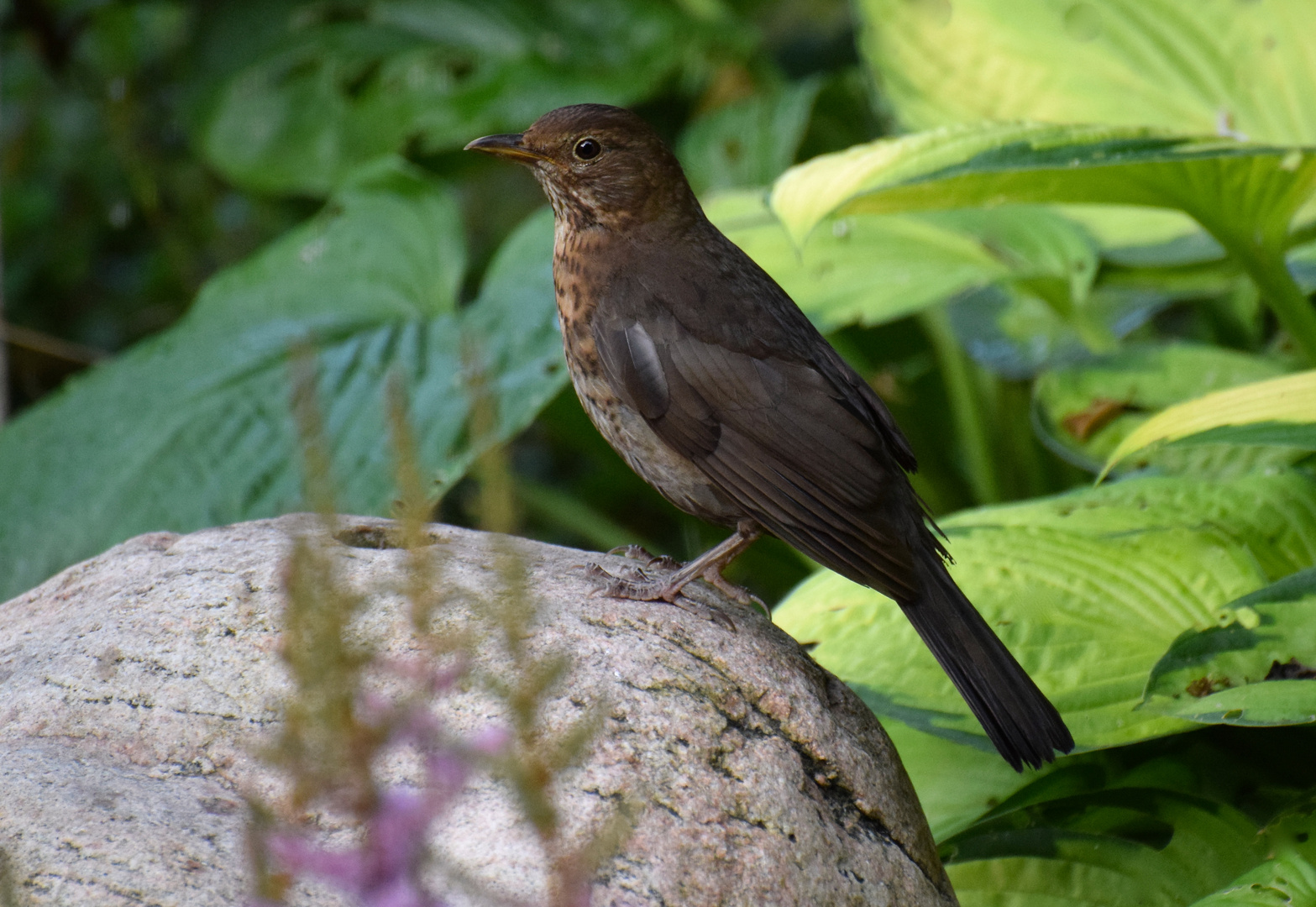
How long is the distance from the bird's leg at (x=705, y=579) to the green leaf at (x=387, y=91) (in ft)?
10.4

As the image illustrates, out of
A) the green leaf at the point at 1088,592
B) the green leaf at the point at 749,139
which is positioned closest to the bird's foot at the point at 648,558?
the green leaf at the point at 1088,592

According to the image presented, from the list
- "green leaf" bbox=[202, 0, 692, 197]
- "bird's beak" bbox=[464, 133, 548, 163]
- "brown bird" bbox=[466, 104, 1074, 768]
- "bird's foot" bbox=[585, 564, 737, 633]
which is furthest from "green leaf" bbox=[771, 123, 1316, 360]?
"green leaf" bbox=[202, 0, 692, 197]

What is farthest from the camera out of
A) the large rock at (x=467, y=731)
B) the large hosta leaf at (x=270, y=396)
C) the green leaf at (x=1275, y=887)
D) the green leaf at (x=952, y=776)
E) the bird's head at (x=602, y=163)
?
the large hosta leaf at (x=270, y=396)

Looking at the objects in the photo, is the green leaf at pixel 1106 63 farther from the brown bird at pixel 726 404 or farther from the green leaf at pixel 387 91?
the brown bird at pixel 726 404

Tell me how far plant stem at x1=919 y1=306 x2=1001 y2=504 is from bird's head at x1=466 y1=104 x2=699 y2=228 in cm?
183

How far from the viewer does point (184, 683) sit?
2.10m

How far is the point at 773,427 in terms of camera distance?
8.61 ft

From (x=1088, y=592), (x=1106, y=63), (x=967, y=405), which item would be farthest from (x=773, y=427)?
(x=1106, y=63)

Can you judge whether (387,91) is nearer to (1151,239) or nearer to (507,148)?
(507,148)

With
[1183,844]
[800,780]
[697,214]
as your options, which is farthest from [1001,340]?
[800,780]

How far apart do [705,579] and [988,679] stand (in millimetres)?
644

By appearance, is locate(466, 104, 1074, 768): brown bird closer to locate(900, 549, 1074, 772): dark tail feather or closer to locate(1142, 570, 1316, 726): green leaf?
locate(900, 549, 1074, 772): dark tail feather

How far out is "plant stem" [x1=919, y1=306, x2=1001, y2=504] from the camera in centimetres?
450

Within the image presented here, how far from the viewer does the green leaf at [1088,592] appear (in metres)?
2.65
